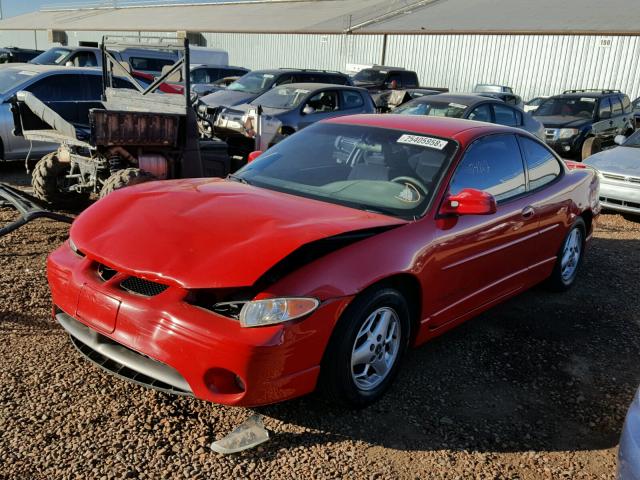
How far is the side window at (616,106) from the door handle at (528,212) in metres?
12.4

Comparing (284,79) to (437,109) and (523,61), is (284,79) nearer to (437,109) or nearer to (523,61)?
(437,109)

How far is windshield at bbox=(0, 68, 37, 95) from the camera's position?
913 cm

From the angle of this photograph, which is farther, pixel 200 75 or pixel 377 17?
pixel 377 17

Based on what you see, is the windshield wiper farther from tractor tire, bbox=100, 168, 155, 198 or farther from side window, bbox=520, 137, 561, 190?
side window, bbox=520, 137, 561, 190

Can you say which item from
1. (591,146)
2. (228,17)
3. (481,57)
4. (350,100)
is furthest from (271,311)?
(228,17)

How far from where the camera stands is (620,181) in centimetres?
844

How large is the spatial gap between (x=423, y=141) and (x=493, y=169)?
598 millimetres

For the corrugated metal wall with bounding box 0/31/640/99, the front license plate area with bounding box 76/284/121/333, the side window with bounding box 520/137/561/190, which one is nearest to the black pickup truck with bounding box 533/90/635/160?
the corrugated metal wall with bounding box 0/31/640/99

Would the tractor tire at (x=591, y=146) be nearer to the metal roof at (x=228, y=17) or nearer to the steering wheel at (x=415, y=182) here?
the steering wheel at (x=415, y=182)

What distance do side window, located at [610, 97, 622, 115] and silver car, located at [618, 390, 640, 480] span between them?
47.5 feet

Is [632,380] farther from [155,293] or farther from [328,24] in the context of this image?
[328,24]

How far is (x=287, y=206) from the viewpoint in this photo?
11.5 feet

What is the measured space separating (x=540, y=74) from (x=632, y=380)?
23.4m

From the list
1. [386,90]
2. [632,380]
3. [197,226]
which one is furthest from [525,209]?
[386,90]
